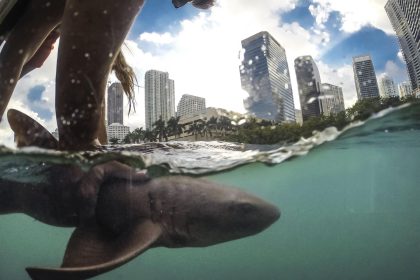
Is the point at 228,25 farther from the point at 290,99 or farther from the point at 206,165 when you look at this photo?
the point at 206,165

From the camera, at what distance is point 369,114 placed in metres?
4.84

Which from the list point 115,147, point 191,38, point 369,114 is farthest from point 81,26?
point 369,114

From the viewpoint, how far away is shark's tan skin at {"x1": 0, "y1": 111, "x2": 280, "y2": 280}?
383 cm

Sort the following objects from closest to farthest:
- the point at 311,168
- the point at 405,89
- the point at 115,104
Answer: the point at 115,104
the point at 405,89
the point at 311,168

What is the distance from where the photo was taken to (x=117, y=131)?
412 cm

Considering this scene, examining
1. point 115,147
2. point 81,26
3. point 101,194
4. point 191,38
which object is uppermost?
Answer: point 191,38

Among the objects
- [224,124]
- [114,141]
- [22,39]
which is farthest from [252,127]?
[22,39]

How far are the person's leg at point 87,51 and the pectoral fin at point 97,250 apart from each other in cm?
130

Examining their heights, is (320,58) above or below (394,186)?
above

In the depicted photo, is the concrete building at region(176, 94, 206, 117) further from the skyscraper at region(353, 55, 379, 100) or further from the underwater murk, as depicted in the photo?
the skyscraper at region(353, 55, 379, 100)

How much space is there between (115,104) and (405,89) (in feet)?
13.0

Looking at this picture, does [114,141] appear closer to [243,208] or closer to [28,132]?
[28,132]

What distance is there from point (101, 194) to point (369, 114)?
4.47 meters

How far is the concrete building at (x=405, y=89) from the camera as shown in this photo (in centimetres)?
375
